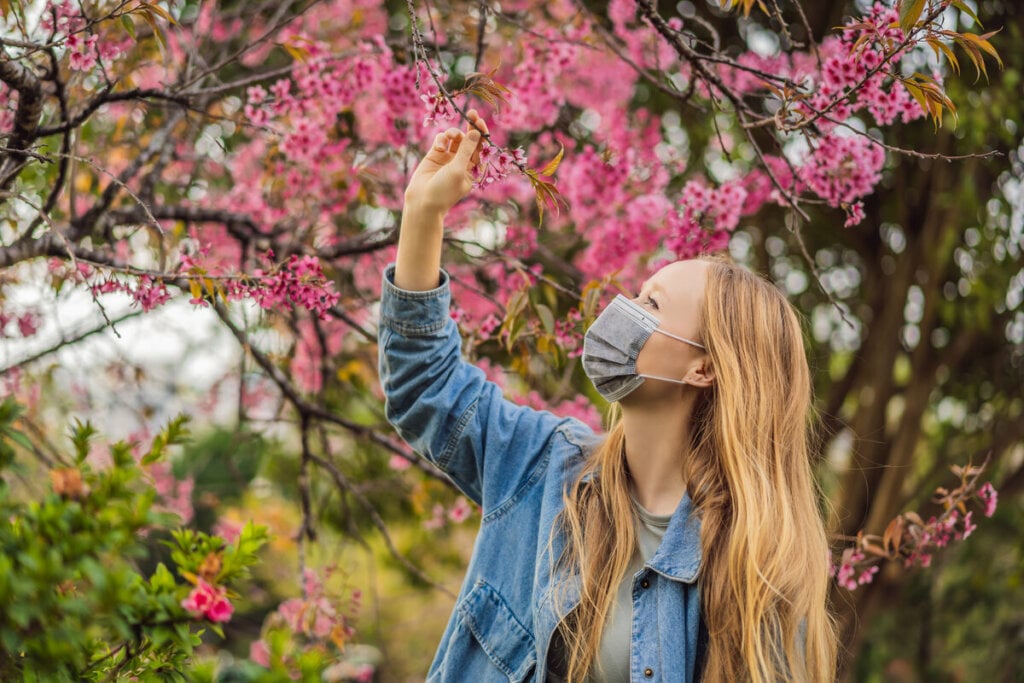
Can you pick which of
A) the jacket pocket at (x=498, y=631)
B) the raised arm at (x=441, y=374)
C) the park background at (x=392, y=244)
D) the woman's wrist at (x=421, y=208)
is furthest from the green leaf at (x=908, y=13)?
the jacket pocket at (x=498, y=631)

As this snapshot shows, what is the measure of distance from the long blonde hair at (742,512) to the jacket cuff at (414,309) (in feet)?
1.59

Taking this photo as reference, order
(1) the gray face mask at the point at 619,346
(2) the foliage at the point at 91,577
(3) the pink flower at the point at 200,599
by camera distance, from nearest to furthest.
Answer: (2) the foliage at the point at 91,577
(3) the pink flower at the point at 200,599
(1) the gray face mask at the point at 619,346

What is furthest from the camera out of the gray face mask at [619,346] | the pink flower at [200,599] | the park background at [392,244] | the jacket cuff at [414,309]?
the gray face mask at [619,346]

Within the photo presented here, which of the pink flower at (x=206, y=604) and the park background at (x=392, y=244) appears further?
the park background at (x=392, y=244)

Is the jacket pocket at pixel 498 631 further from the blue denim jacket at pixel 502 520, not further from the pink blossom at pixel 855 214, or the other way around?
the pink blossom at pixel 855 214

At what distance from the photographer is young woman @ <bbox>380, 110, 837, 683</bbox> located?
1.74m

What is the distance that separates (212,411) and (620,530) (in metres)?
3.54

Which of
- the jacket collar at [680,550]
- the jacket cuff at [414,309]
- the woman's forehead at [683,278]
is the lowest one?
the jacket collar at [680,550]

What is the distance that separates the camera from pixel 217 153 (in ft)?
12.9

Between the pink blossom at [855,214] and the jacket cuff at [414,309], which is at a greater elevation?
the pink blossom at [855,214]

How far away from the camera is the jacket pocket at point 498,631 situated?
70.2 inches

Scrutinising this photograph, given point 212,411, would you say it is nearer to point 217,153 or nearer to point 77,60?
point 217,153

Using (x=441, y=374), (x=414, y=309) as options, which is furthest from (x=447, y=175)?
(x=441, y=374)

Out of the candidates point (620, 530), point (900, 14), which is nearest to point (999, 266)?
point (900, 14)
